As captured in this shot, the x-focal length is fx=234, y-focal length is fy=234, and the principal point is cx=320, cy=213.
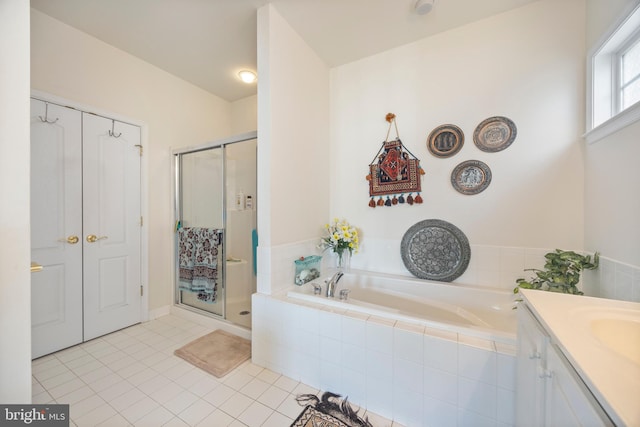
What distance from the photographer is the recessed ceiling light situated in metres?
2.62

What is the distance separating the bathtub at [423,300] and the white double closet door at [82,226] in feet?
5.81

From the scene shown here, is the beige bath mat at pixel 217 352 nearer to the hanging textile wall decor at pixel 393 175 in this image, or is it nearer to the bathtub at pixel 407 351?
the bathtub at pixel 407 351

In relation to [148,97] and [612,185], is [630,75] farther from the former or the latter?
[148,97]

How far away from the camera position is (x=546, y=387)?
0.72 meters

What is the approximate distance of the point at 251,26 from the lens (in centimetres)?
196

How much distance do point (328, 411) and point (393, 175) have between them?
6.04ft

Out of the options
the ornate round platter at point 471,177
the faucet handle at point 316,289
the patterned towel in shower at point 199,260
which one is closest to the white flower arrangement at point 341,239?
the faucet handle at point 316,289

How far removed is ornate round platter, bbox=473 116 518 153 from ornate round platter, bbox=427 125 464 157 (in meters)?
0.12

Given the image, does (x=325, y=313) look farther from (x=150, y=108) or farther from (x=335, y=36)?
(x=150, y=108)

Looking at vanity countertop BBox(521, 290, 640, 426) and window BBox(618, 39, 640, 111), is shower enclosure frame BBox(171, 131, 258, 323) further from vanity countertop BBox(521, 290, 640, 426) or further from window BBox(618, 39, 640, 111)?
window BBox(618, 39, 640, 111)

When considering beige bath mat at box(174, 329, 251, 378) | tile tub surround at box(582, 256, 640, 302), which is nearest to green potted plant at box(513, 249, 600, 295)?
tile tub surround at box(582, 256, 640, 302)

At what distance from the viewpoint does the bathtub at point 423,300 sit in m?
1.60

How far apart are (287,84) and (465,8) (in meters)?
1.46

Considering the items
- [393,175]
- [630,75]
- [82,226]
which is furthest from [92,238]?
[630,75]
